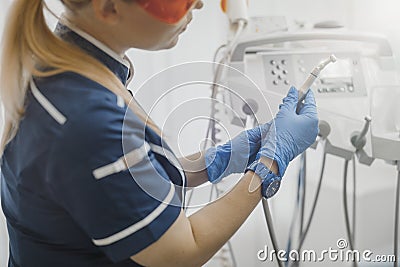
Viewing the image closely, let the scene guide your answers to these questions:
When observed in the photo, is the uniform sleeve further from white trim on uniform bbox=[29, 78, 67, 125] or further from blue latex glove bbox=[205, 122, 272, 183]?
blue latex glove bbox=[205, 122, 272, 183]

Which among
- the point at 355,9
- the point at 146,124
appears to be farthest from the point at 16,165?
the point at 355,9

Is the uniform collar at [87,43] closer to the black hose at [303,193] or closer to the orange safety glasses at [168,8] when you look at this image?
the orange safety glasses at [168,8]

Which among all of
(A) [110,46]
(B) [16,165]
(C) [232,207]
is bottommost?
(C) [232,207]

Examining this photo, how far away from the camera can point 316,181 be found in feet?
5.66

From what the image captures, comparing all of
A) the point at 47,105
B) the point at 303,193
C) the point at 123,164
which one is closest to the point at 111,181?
the point at 123,164

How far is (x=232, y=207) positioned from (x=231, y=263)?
2.93 feet

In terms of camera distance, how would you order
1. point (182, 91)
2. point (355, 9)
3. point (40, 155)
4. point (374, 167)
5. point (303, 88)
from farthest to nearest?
point (355, 9) < point (374, 167) < point (182, 91) < point (303, 88) < point (40, 155)

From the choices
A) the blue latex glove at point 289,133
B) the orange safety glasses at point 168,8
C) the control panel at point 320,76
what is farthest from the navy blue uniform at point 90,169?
the control panel at point 320,76

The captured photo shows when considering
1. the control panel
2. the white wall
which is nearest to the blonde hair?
the control panel

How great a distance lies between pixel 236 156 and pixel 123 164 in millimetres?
428

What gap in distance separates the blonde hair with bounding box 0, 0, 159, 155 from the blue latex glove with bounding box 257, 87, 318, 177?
0.27 m

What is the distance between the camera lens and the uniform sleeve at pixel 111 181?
0.73 meters

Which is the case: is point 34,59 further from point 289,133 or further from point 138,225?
point 289,133

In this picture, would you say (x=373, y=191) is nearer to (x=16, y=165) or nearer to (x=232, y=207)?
(x=232, y=207)
